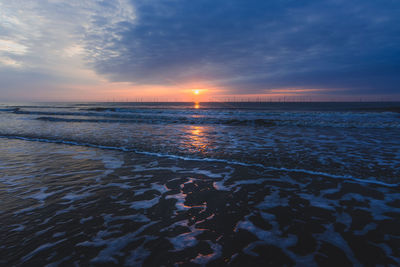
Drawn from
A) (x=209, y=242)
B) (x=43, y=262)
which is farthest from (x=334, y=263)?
(x=43, y=262)

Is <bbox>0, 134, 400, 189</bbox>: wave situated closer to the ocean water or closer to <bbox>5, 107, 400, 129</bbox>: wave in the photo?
the ocean water

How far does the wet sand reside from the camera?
284 centimetres

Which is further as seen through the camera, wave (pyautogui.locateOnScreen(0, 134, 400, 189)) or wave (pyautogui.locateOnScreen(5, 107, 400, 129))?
wave (pyautogui.locateOnScreen(5, 107, 400, 129))

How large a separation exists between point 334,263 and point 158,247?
2.51 meters

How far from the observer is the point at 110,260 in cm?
277

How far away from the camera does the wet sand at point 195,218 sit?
9.30 feet

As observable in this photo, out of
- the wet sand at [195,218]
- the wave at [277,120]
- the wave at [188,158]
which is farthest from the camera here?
the wave at [277,120]

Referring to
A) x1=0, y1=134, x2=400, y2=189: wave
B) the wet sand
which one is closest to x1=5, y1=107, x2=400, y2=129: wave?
x1=0, y1=134, x2=400, y2=189: wave

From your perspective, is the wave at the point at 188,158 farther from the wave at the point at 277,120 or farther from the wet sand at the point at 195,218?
the wave at the point at 277,120

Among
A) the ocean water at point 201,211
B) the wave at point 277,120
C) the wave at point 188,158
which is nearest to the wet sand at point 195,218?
the ocean water at point 201,211

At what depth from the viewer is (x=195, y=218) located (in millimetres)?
3758

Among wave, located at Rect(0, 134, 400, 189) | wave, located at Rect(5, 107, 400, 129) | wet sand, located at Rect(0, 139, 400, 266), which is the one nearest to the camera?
A: wet sand, located at Rect(0, 139, 400, 266)

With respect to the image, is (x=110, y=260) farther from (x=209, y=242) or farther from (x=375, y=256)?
(x=375, y=256)

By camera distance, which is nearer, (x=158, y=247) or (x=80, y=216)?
(x=158, y=247)
